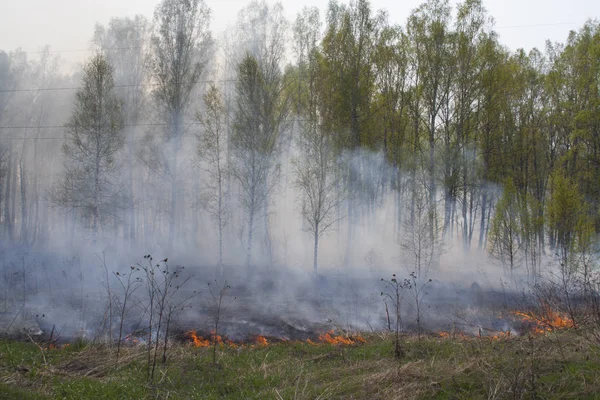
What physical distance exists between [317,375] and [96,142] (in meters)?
16.8

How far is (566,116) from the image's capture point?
23.0m

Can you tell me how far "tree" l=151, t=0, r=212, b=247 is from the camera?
22.4 meters

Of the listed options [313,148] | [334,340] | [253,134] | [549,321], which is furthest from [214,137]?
[549,321]

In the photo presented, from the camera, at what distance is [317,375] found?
6.66m

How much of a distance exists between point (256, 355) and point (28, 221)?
28.6m

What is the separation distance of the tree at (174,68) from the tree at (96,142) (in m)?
2.46

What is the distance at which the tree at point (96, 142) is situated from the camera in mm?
19484

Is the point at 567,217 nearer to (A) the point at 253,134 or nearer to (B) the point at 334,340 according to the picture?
(B) the point at 334,340

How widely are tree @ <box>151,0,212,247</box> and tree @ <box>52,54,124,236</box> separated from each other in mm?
2464

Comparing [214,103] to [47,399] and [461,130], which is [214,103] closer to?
[461,130]

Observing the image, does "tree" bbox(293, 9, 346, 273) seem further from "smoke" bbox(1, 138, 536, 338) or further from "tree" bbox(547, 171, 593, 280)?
"tree" bbox(547, 171, 593, 280)

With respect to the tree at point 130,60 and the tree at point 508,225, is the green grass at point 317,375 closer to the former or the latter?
the tree at point 508,225

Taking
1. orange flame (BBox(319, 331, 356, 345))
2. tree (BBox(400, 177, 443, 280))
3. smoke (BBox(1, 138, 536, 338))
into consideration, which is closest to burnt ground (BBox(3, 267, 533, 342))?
smoke (BBox(1, 138, 536, 338))

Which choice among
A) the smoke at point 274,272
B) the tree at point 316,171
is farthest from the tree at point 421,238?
the tree at point 316,171
